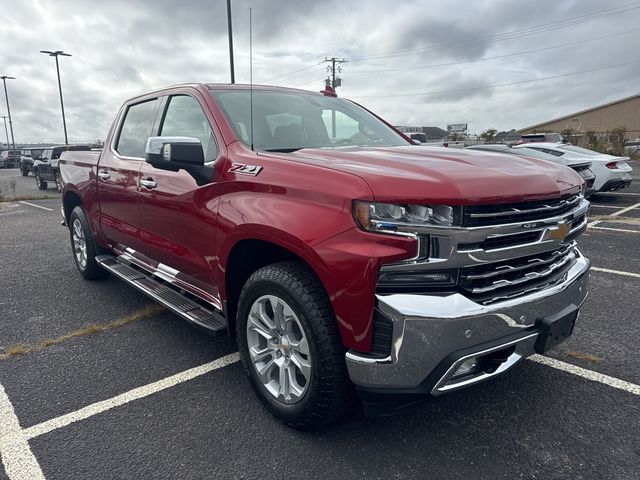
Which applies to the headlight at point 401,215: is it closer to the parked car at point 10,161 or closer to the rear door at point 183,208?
the rear door at point 183,208

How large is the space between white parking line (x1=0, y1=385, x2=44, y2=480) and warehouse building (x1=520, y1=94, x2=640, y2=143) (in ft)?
176

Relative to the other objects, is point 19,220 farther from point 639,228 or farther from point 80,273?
point 639,228

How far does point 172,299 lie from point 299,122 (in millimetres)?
1572

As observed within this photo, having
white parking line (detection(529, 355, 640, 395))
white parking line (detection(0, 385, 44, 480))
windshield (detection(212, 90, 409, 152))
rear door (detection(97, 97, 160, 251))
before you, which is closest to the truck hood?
windshield (detection(212, 90, 409, 152))

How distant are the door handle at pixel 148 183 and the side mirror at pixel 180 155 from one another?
552mm

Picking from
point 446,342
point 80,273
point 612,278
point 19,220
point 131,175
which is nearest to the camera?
point 446,342

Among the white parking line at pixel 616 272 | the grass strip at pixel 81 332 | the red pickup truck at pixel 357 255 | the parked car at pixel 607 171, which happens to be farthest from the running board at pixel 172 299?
the parked car at pixel 607 171

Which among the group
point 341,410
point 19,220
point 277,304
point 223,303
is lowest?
point 19,220

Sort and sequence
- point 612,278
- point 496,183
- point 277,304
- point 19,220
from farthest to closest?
point 19,220 < point 612,278 < point 277,304 < point 496,183

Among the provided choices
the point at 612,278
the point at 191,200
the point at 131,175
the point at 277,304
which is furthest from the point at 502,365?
the point at 612,278

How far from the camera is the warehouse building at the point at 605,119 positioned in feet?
166

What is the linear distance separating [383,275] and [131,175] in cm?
268

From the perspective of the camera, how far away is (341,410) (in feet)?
7.41

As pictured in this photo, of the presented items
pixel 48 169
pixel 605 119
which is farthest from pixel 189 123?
pixel 605 119
